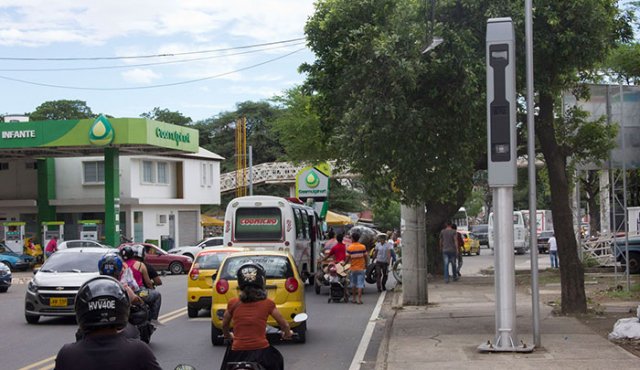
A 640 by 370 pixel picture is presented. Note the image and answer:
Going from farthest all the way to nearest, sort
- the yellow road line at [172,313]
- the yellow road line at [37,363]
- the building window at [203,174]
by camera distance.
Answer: the building window at [203,174] → the yellow road line at [172,313] → the yellow road line at [37,363]

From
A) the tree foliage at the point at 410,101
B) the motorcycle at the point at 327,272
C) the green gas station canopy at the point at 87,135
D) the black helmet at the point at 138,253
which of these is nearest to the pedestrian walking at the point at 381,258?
the motorcycle at the point at 327,272

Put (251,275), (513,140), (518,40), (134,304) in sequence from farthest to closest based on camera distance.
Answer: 1. (518,40)
2. (513,140)
3. (134,304)
4. (251,275)

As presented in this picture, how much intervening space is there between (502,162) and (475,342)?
9.50 ft

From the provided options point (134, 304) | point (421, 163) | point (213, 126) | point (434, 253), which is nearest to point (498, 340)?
point (421, 163)

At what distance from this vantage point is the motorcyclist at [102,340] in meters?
4.06

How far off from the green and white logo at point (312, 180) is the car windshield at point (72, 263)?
19562mm

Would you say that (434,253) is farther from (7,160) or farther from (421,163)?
(7,160)

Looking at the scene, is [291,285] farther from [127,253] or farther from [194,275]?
[194,275]

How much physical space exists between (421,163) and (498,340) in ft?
11.1

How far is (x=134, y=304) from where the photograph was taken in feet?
35.6

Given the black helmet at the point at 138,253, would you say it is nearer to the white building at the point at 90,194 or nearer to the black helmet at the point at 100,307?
the black helmet at the point at 100,307

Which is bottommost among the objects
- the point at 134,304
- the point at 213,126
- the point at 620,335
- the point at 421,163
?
the point at 620,335

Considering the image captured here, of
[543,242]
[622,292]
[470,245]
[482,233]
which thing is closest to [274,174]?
[470,245]

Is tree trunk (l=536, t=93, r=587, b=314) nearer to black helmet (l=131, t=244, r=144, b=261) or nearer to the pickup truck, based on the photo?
black helmet (l=131, t=244, r=144, b=261)
